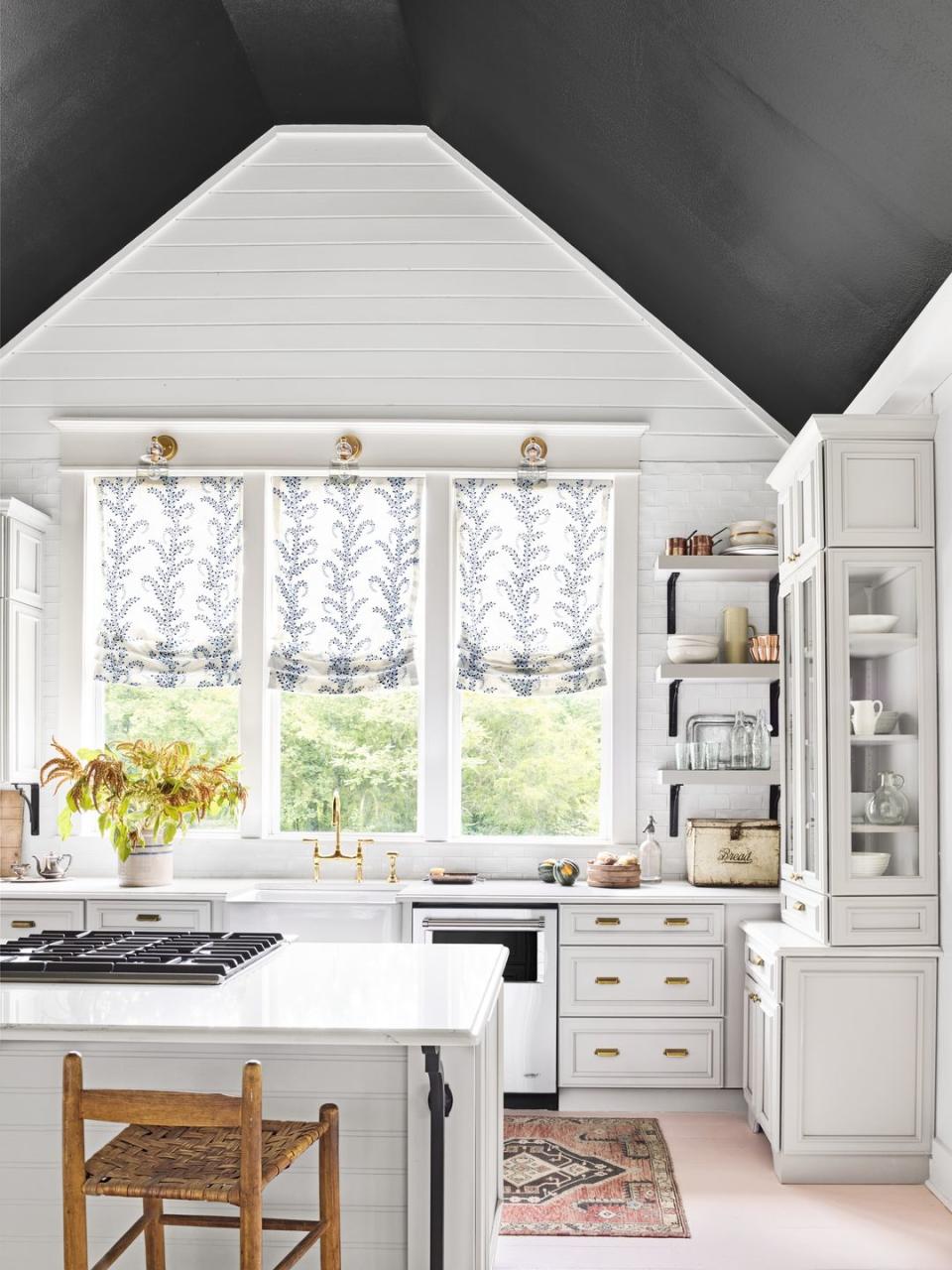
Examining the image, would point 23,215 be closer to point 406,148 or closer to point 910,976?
point 406,148

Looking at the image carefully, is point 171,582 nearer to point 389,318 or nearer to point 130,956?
point 389,318

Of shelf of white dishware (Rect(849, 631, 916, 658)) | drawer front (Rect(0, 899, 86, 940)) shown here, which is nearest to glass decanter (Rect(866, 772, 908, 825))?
shelf of white dishware (Rect(849, 631, 916, 658))

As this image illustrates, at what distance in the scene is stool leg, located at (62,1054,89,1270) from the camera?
99.7 inches

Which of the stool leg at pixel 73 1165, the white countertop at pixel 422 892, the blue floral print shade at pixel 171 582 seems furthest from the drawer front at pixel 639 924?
the stool leg at pixel 73 1165

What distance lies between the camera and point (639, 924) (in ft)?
17.5

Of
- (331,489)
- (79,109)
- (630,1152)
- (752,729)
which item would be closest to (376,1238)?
(630,1152)

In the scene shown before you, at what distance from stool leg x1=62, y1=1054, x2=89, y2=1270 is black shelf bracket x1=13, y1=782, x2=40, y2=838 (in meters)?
3.63

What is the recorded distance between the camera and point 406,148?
615 centimetres

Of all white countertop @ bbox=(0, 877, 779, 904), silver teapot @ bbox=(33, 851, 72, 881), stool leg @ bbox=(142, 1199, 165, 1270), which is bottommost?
stool leg @ bbox=(142, 1199, 165, 1270)

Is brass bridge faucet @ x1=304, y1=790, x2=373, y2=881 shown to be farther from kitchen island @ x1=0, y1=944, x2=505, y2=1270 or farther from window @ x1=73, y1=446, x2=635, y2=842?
kitchen island @ x1=0, y1=944, x2=505, y2=1270

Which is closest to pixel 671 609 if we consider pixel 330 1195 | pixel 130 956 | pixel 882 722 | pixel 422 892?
pixel 882 722

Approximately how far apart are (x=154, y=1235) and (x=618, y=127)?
13.1 feet

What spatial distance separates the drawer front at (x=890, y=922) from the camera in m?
4.43

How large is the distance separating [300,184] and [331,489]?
146 centimetres
